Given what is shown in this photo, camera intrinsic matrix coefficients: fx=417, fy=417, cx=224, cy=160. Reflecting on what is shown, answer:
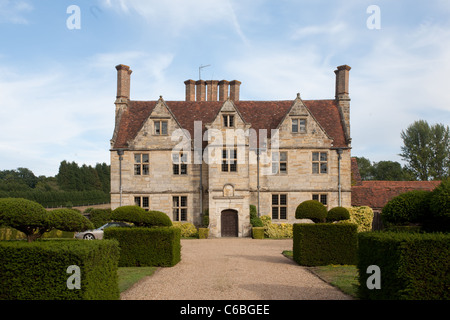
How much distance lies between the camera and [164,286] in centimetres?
1189

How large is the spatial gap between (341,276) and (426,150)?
163 feet

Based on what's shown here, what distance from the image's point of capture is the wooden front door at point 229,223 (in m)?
30.4

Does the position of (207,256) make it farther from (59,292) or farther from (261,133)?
(261,133)

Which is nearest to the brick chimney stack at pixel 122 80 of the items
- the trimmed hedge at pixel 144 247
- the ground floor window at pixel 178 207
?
the ground floor window at pixel 178 207

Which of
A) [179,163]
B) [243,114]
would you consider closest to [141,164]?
[179,163]

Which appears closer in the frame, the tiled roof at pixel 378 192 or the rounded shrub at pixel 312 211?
the rounded shrub at pixel 312 211

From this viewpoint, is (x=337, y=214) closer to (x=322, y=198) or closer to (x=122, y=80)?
(x=322, y=198)

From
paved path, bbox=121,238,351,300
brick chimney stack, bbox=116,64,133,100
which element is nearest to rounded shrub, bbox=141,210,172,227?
paved path, bbox=121,238,351,300

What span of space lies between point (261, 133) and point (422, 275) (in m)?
24.8

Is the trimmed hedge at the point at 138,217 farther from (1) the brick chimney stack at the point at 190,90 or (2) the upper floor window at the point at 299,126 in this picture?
(1) the brick chimney stack at the point at 190,90

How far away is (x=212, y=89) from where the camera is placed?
A: 37781mm

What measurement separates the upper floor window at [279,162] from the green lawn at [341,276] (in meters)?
16.2

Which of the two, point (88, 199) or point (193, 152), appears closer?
point (193, 152)
